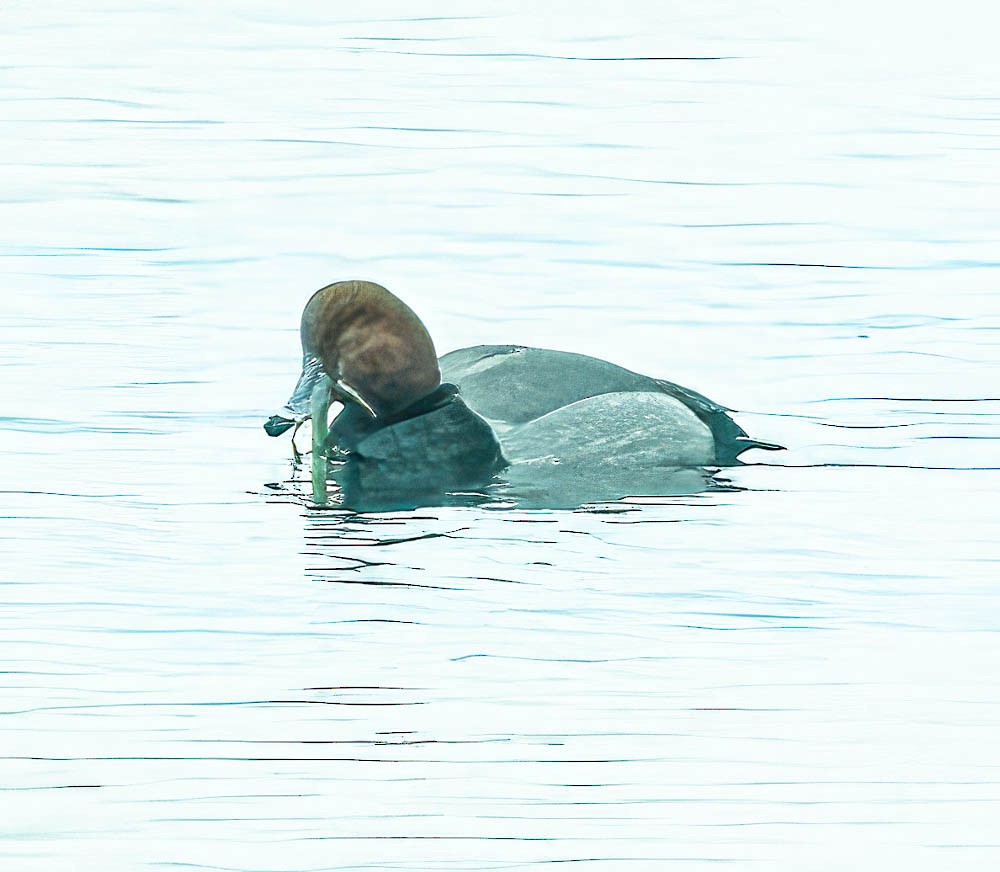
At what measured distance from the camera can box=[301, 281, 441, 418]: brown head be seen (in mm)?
6793

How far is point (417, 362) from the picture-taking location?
6.83m

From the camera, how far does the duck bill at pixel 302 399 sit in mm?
6879

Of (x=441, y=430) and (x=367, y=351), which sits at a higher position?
(x=367, y=351)

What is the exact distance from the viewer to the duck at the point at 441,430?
267 inches

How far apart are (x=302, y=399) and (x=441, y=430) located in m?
0.47

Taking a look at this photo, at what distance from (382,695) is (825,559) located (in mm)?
1701

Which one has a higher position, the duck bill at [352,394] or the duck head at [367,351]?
the duck head at [367,351]

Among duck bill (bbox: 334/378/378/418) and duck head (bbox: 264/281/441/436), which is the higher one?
duck head (bbox: 264/281/441/436)

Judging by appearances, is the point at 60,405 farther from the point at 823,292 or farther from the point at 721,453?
the point at 823,292

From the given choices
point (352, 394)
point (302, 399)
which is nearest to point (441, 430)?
point (352, 394)

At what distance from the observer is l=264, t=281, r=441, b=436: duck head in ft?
22.3

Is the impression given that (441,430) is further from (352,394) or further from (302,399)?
(302,399)

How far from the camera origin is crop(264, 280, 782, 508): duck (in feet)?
22.3

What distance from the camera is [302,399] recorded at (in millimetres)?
6887
